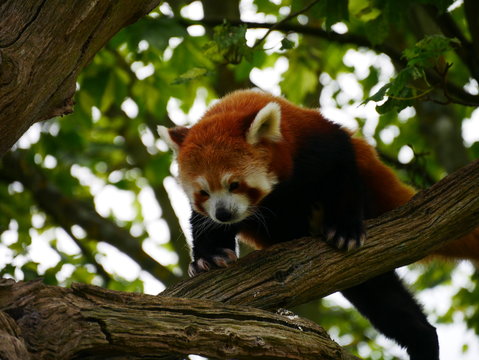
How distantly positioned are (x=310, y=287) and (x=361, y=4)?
247 centimetres

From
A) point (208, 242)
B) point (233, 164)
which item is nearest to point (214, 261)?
point (208, 242)

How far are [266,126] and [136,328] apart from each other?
1701 millimetres

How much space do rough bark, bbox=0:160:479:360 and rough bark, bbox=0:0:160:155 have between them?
2.56ft

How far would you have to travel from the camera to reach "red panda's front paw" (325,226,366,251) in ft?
12.4

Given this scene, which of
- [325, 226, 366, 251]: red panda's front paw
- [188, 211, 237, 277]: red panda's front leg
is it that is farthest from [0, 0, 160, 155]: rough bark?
[325, 226, 366, 251]: red panda's front paw

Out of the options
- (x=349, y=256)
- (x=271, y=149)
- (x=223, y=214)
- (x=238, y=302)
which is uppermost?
(x=271, y=149)

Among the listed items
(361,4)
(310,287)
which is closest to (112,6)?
(310,287)

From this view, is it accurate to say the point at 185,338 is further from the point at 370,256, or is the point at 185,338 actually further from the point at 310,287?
the point at 370,256

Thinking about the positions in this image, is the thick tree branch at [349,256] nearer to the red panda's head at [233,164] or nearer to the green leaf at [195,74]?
the red panda's head at [233,164]

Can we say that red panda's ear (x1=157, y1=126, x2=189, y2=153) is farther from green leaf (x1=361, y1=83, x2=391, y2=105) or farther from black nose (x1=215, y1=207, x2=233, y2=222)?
green leaf (x1=361, y1=83, x2=391, y2=105)

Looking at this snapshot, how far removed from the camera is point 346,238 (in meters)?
3.79

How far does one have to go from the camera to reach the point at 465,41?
5.01 m

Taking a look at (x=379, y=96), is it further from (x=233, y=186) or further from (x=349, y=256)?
(x=233, y=186)

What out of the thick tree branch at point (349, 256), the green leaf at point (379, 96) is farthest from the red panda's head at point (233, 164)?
the green leaf at point (379, 96)
